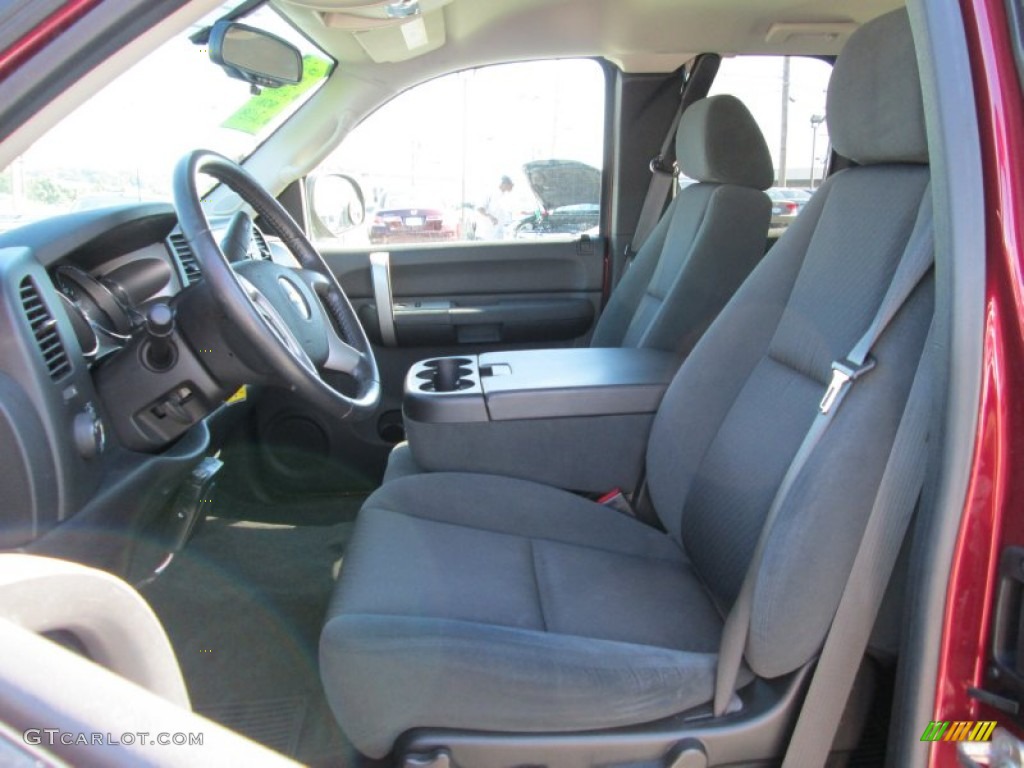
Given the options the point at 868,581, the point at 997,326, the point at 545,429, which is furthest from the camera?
the point at 545,429

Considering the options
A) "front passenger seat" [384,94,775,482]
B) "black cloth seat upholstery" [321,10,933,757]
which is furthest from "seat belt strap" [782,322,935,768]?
"front passenger seat" [384,94,775,482]

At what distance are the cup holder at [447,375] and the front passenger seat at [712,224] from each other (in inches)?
8.4

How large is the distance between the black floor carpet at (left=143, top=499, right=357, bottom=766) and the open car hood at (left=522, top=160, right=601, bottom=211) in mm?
1310

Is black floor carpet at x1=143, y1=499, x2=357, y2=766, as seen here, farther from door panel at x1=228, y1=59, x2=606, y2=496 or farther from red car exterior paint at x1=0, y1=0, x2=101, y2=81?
red car exterior paint at x1=0, y1=0, x2=101, y2=81

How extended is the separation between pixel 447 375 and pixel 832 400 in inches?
41.5

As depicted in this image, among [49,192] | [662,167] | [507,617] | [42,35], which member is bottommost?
[507,617]

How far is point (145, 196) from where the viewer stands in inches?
73.7

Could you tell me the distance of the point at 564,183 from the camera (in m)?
3.01

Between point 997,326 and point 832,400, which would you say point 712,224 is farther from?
point 997,326

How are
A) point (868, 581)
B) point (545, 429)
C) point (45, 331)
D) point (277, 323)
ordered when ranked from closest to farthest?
point (868, 581) → point (45, 331) → point (277, 323) → point (545, 429)

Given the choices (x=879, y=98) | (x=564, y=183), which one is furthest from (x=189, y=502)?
(x=564, y=183)

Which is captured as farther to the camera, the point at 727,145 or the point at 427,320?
the point at 427,320

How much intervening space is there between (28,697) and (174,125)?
1795mm

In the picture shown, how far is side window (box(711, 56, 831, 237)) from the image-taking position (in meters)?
2.73
